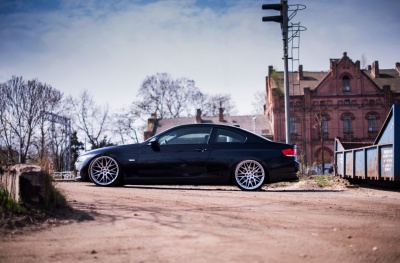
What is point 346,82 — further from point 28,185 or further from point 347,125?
point 28,185

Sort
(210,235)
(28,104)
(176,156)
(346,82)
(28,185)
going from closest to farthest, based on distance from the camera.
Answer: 1. (210,235)
2. (28,185)
3. (176,156)
4. (28,104)
5. (346,82)

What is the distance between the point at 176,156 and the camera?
860cm

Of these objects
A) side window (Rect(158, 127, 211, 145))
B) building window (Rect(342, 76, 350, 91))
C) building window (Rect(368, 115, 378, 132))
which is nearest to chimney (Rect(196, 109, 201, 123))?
building window (Rect(342, 76, 350, 91))

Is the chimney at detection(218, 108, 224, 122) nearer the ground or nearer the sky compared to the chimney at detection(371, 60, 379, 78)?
nearer the ground

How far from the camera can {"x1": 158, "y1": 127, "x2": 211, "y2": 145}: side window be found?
8773 millimetres

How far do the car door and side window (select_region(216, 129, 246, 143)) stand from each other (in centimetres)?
24

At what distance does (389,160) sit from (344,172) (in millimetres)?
3536

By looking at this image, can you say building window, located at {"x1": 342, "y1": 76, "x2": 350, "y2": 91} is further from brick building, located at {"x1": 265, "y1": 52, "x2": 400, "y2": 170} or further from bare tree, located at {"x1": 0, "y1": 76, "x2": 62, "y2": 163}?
bare tree, located at {"x1": 0, "y1": 76, "x2": 62, "y2": 163}

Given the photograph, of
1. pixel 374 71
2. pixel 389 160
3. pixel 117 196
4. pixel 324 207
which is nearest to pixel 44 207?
pixel 117 196

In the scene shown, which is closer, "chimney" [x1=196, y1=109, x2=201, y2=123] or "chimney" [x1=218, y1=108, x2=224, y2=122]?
"chimney" [x1=196, y1=109, x2=201, y2=123]

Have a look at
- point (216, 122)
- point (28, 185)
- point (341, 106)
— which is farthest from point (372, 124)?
point (28, 185)

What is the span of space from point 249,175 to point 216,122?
48.6 metres

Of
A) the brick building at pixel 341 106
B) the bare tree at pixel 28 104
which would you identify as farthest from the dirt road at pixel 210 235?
the brick building at pixel 341 106

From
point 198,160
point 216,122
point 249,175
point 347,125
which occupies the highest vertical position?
point 216,122
